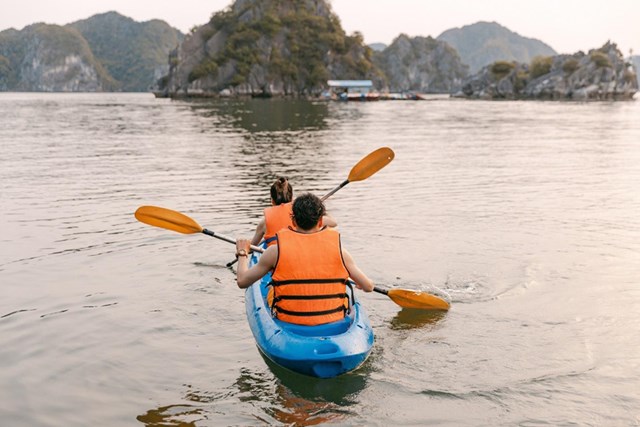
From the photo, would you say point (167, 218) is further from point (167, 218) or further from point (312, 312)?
point (312, 312)

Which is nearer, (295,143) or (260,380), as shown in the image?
(260,380)

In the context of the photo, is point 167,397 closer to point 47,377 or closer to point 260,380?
point 260,380

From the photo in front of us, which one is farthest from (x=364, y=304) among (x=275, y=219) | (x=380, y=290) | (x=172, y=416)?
(x=172, y=416)

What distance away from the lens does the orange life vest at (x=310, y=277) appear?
625cm

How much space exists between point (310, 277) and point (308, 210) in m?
0.70

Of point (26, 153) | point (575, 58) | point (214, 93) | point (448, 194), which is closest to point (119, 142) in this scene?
point (26, 153)

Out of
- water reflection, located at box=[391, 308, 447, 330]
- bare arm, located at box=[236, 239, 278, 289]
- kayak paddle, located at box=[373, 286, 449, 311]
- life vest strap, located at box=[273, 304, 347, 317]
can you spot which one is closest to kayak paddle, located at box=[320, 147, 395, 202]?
water reflection, located at box=[391, 308, 447, 330]

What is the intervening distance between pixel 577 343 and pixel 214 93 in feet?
477

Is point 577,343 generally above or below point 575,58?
below

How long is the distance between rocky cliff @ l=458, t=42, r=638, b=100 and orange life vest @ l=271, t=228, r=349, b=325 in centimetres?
13087

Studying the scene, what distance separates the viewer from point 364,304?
30.0 ft

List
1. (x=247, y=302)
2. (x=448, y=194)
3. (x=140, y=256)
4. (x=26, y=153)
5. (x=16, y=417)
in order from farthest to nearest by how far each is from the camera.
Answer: (x=26, y=153) < (x=448, y=194) < (x=140, y=256) < (x=247, y=302) < (x=16, y=417)

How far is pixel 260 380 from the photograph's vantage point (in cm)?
671

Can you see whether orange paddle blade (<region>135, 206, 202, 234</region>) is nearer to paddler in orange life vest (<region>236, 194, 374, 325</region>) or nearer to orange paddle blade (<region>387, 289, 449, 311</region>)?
paddler in orange life vest (<region>236, 194, 374, 325</region>)
